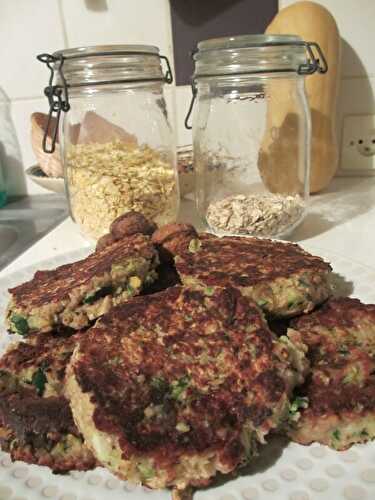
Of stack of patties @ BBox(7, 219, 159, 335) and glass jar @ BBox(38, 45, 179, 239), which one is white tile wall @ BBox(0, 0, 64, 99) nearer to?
glass jar @ BBox(38, 45, 179, 239)

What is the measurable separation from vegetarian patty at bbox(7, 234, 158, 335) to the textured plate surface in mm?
225

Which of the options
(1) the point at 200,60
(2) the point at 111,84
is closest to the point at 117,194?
(2) the point at 111,84

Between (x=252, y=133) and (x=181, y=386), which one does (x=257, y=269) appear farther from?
(x=252, y=133)

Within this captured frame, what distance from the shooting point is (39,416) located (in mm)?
617

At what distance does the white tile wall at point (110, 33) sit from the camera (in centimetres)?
161

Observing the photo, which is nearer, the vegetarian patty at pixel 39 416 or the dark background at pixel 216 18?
the vegetarian patty at pixel 39 416

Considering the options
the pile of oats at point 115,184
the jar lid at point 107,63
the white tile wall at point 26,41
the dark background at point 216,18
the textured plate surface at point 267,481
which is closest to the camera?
the textured plate surface at point 267,481

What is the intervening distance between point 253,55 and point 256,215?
399mm

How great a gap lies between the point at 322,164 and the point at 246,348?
114 centimetres

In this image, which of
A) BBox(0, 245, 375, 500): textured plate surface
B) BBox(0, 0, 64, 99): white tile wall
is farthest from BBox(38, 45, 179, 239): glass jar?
BBox(0, 245, 375, 500): textured plate surface

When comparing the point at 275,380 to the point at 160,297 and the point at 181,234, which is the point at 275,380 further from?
the point at 181,234

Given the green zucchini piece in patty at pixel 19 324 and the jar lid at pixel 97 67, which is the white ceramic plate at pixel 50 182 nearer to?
the jar lid at pixel 97 67

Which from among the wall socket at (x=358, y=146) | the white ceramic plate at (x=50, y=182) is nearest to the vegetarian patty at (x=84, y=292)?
the white ceramic plate at (x=50, y=182)

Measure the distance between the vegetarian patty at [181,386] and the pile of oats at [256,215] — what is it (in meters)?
0.53
